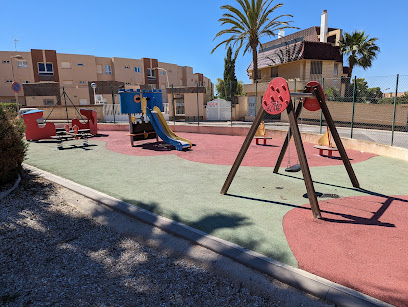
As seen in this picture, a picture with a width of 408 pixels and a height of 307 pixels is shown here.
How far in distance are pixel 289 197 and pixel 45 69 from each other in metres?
54.0

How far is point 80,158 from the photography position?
945 cm

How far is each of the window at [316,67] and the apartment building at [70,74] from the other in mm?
13316

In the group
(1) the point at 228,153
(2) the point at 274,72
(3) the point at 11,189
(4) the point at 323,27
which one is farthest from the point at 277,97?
(4) the point at 323,27

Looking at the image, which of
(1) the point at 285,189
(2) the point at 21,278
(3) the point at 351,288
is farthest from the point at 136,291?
(1) the point at 285,189

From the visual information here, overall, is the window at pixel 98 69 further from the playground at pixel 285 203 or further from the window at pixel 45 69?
the playground at pixel 285 203

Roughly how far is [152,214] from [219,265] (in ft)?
5.49

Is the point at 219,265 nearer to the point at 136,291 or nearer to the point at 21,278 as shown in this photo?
the point at 136,291

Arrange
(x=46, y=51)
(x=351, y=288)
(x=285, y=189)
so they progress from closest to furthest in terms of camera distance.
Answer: (x=351, y=288) → (x=285, y=189) → (x=46, y=51)

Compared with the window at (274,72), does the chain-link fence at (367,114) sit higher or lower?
lower

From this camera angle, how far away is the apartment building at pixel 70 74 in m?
35.4

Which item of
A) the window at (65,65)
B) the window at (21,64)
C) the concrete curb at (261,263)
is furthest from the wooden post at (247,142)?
the window at (21,64)

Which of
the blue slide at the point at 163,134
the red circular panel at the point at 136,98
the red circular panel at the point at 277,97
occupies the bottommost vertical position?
the blue slide at the point at 163,134

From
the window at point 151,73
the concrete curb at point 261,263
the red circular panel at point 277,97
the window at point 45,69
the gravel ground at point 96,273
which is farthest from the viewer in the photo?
the window at point 151,73

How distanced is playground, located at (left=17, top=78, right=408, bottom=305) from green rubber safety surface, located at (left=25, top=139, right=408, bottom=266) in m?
0.02
